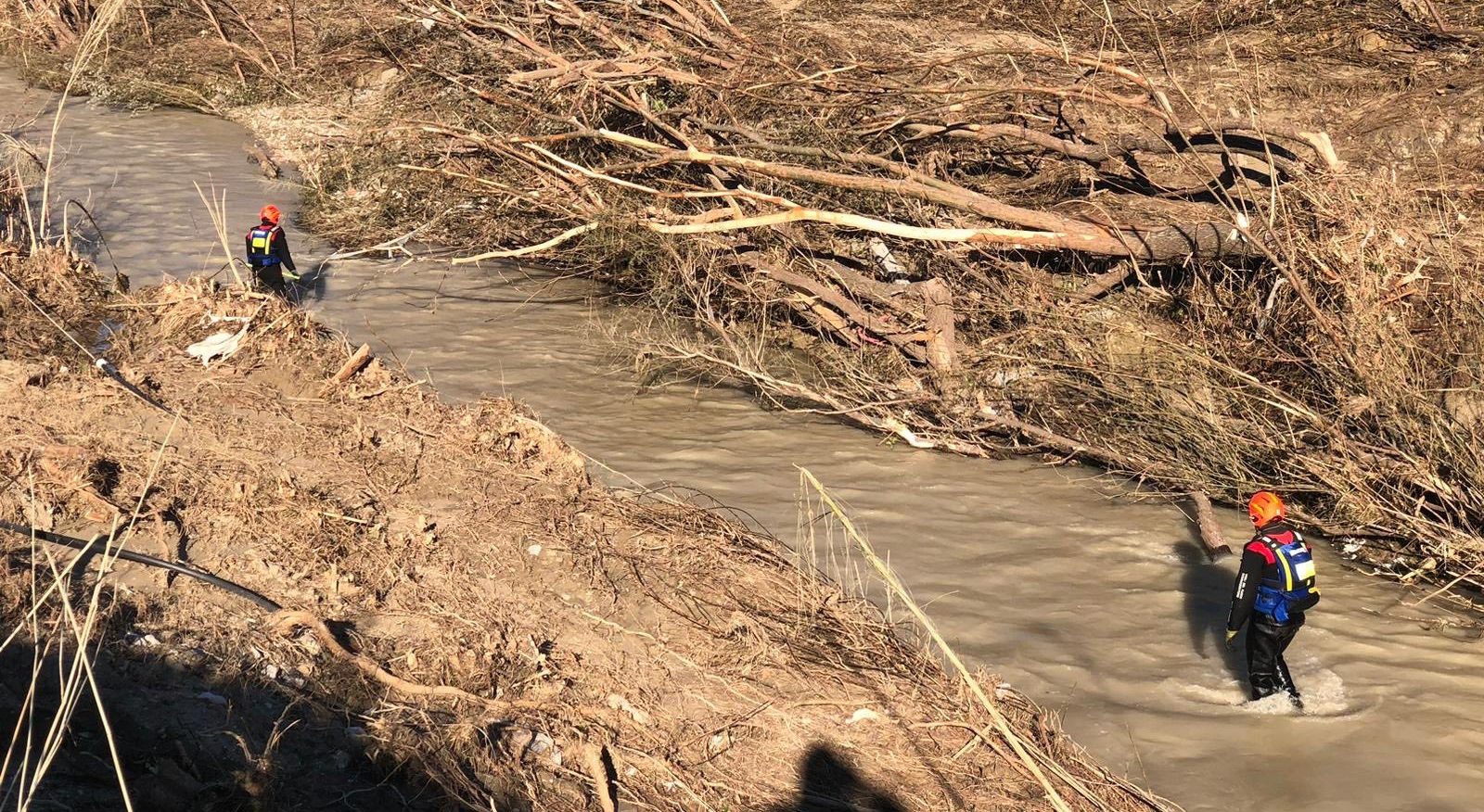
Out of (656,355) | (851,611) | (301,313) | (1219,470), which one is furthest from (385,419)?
(1219,470)

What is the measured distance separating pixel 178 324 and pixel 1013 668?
18.2 feet

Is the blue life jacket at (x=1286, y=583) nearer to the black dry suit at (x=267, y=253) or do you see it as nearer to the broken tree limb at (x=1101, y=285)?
the broken tree limb at (x=1101, y=285)

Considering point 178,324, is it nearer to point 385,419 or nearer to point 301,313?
point 301,313

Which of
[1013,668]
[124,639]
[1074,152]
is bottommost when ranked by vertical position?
[1013,668]

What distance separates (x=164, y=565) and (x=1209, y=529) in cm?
481

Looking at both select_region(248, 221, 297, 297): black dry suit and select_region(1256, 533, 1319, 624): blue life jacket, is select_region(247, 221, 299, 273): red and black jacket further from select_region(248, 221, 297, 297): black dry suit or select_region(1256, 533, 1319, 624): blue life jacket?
select_region(1256, 533, 1319, 624): blue life jacket

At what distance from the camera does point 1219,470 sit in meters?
6.62

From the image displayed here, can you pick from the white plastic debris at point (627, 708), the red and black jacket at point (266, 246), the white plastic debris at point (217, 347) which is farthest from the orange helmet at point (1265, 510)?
the red and black jacket at point (266, 246)

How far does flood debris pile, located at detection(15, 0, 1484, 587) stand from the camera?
20.7 ft

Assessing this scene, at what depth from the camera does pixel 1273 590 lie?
186 inches

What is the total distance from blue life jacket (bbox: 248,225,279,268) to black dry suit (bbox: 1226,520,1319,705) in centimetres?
662

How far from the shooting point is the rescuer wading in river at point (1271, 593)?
185 inches

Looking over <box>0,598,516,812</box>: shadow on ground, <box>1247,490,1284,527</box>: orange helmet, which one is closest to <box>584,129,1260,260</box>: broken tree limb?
<box>1247,490,1284,527</box>: orange helmet

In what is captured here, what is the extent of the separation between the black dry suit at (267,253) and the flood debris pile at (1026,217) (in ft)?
4.93
